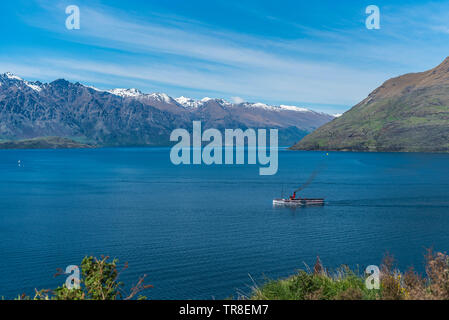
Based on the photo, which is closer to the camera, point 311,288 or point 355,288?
point 355,288

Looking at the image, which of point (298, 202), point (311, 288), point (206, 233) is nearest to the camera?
point (311, 288)

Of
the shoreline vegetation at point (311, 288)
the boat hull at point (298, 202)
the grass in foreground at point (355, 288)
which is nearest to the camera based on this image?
the shoreline vegetation at point (311, 288)

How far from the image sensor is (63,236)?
8550 cm

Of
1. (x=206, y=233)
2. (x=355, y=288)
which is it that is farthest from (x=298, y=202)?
(x=355, y=288)

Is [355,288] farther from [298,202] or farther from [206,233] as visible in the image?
[298,202]

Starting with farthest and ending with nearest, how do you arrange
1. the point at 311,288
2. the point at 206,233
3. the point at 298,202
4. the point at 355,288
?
the point at 298,202 < the point at 206,233 < the point at 311,288 < the point at 355,288

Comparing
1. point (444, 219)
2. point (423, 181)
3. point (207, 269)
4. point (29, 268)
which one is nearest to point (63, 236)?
point (29, 268)

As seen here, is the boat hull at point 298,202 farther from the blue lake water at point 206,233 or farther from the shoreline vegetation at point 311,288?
the shoreline vegetation at point 311,288

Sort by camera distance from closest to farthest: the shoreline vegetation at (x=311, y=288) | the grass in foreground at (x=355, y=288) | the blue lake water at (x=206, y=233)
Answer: the shoreline vegetation at (x=311, y=288), the grass in foreground at (x=355, y=288), the blue lake water at (x=206, y=233)

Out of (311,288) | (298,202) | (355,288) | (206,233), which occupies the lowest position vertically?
(206,233)

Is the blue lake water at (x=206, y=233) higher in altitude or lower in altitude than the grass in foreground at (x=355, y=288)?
lower

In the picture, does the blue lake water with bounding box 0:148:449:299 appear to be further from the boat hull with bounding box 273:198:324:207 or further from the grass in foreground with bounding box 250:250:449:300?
the grass in foreground with bounding box 250:250:449:300

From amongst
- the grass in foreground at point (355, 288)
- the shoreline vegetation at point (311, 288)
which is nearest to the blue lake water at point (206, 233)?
the grass in foreground at point (355, 288)
